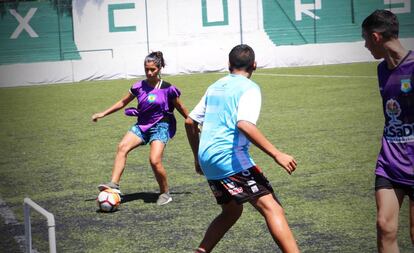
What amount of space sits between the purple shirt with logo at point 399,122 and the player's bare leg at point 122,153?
415cm

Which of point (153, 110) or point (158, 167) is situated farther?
point (153, 110)

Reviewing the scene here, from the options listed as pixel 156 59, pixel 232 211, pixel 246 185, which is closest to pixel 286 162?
pixel 246 185

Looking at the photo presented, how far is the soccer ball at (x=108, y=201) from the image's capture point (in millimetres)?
8148

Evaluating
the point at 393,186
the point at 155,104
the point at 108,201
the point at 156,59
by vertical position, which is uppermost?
the point at 156,59

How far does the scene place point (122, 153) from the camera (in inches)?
342

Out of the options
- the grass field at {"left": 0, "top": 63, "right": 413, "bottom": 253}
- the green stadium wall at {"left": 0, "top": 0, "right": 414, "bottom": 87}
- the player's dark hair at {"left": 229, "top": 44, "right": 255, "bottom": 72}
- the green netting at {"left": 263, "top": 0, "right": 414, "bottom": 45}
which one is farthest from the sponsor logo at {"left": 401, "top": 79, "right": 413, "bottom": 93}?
the green netting at {"left": 263, "top": 0, "right": 414, "bottom": 45}

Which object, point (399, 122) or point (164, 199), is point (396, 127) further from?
point (164, 199)

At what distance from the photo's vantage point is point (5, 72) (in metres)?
31.3

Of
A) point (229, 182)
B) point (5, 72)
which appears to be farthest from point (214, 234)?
point (5, 72)

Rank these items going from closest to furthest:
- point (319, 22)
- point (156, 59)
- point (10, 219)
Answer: point (10, 219), point (156, 59), point (319, 22)

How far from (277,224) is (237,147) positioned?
0.61 meters

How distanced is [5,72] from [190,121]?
27005 millimetres

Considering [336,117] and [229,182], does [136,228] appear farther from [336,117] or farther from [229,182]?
[336,117]

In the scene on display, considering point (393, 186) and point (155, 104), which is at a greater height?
point (155, 104)
